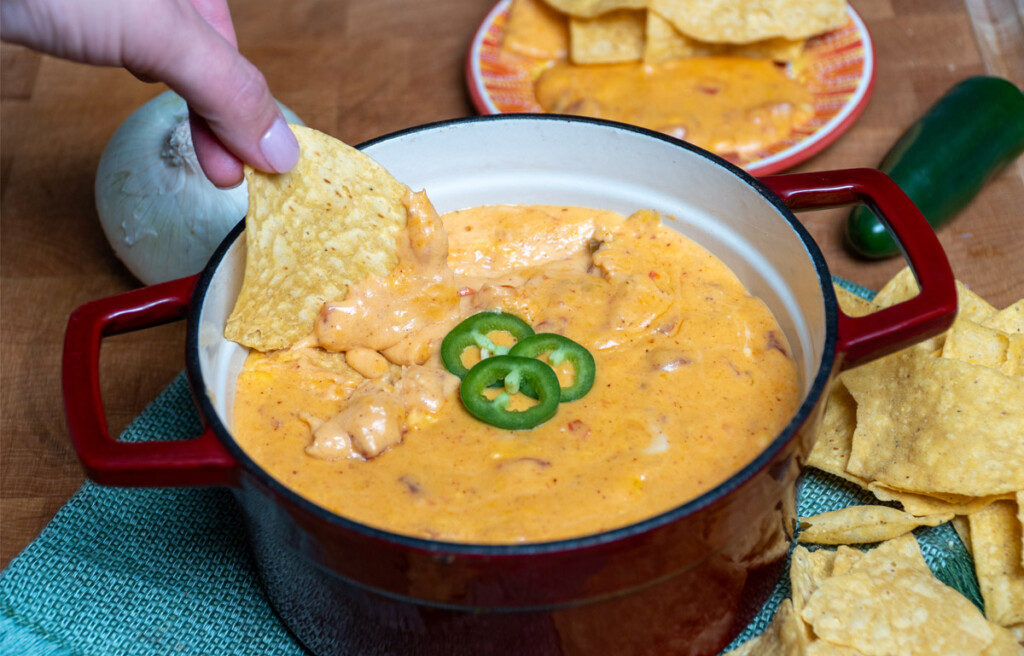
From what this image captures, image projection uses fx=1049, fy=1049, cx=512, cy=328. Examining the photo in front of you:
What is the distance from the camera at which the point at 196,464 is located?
1855mm

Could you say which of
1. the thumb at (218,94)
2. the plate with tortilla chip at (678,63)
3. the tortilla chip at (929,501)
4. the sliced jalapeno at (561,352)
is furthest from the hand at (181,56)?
the plate with tortilla chip at (678,63)

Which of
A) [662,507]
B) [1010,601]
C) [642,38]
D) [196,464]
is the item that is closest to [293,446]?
[196,464]

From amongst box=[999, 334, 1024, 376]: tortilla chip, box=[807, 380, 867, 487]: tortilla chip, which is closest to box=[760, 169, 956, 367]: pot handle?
box=[807, 380, 867, 487]: tortilla chip

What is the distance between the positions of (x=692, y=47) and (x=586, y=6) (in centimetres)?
44

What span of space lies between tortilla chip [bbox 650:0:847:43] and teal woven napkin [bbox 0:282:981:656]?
1935mm

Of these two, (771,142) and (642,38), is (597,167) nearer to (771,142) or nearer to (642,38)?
(771,142)

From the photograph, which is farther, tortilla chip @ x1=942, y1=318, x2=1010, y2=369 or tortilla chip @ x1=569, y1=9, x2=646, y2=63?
tortilla chip @ x1=569, y1=9, x2=646, y2=63

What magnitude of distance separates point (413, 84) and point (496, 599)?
2796 millimetres

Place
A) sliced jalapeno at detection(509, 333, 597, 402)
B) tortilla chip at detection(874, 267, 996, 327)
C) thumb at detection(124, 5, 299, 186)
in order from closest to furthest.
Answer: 1. thumb at detection(124, 5, 299, 186)
2. sliced jalapeno at detection(509, 333, 597, 402)
3. tortilla chip at detection(874, 267, 996, 327)

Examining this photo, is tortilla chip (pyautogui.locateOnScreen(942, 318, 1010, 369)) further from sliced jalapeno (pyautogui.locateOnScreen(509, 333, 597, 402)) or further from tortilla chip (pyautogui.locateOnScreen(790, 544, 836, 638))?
sliced jalapeno (pyautogui.locateOnScreen(509, 333, 597, 402))

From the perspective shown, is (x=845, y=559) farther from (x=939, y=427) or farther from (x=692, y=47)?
(x=692, y=47)

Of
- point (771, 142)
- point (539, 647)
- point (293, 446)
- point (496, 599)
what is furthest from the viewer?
point (771, 142)

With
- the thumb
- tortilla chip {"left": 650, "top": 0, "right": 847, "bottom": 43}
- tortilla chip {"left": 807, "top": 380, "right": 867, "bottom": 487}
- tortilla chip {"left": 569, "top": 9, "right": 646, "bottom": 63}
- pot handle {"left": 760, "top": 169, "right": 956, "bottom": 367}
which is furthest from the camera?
tortilla chip {"left": 569, "top": 9, "right": 646, "bottom": 63}

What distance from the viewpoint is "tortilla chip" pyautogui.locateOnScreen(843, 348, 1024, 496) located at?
2.31 metres
